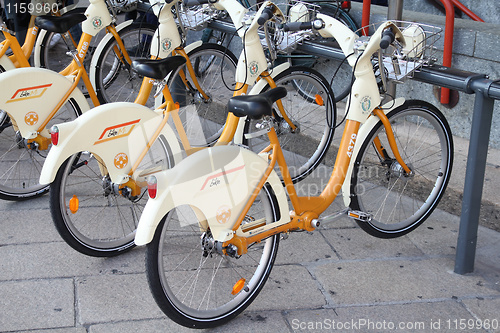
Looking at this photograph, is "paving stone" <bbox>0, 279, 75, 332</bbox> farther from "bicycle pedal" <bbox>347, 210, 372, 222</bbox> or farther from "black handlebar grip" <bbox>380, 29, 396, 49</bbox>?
"black handlebar grip" <bbox>380, 29, 396, 49</bbox>

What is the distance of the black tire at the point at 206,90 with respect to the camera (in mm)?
4395

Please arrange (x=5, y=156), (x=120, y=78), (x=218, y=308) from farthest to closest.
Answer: (x=120, y=78) < (x=5, y=156) < (x=218, y=308)

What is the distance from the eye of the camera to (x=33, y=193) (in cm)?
405

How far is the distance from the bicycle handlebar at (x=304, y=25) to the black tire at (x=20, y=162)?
143 cm

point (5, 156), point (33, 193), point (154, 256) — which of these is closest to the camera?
point (154, 256)

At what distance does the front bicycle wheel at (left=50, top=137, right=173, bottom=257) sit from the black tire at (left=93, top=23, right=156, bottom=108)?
0.92 meters

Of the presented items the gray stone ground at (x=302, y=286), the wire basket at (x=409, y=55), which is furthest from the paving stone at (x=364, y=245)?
the wire basket at (x=409, y=55)

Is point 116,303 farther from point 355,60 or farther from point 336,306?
point 355,60

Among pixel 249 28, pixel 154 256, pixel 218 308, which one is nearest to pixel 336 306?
pixel 218 308

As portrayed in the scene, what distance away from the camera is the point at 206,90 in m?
4.64

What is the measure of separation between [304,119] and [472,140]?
1.60 metres

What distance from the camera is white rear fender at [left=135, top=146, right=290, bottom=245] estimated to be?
2.52 metres

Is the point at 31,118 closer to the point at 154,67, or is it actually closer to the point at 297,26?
the point at 154,67

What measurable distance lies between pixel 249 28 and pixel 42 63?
8.37ft
